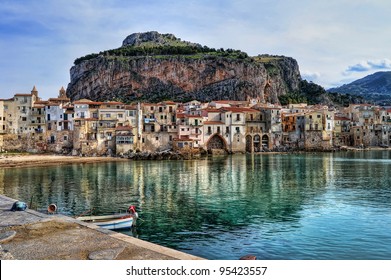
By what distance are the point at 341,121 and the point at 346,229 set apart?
9156 cm

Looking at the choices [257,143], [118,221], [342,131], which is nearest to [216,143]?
[257,143]

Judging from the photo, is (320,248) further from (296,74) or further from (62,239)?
(296,74)

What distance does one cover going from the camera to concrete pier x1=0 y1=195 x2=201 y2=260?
11.5m

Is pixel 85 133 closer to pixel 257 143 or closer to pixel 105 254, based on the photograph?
pixel 257 143

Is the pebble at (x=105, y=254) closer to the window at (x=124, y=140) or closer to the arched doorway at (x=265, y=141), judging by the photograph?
the window at (x=124, y=140)

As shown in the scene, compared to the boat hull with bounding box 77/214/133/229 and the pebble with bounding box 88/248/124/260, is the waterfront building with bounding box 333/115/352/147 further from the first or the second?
the pebble with bounding box 88/248/124/260

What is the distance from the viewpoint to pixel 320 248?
15.6m

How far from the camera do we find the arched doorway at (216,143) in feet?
283

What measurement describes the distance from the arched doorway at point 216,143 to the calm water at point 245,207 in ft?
135

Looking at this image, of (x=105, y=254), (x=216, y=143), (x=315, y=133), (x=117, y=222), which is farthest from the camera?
(x=315, y=133)

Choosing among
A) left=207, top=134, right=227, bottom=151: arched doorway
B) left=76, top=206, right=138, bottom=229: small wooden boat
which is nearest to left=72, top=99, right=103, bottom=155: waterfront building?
left=207, top=134, right=227, bottom=151: arched doorway

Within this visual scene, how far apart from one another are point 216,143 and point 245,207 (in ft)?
205

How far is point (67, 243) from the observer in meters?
13.2

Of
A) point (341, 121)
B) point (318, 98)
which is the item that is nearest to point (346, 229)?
point (341, 121)
